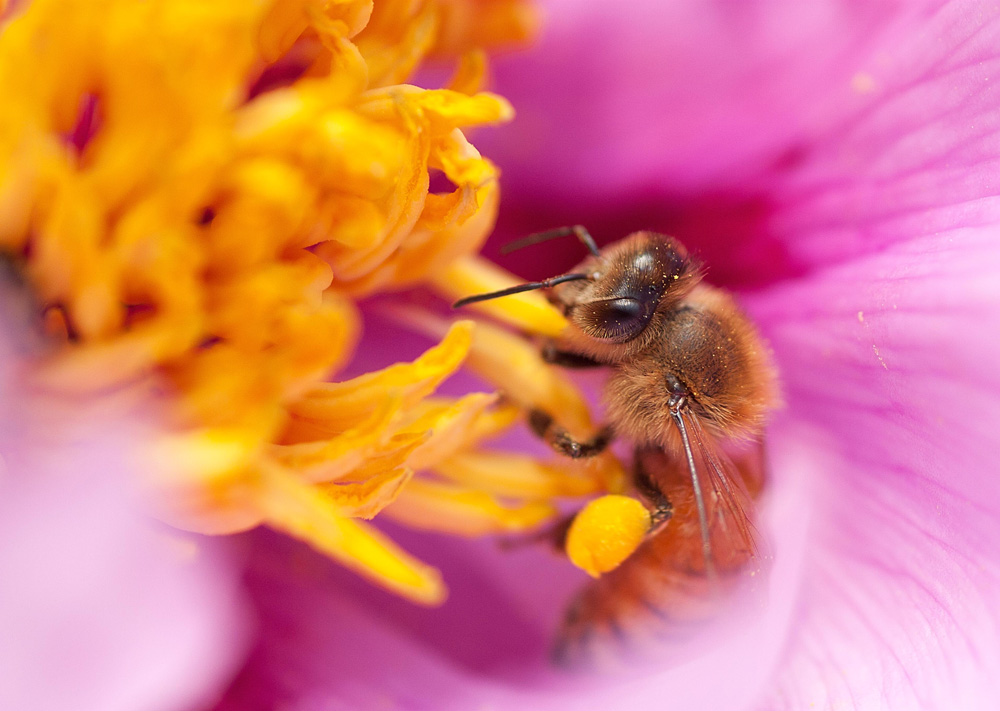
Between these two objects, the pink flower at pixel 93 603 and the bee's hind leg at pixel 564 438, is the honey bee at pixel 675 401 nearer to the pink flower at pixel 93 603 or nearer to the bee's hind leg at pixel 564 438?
the bee's hind leg at pixel 564 438

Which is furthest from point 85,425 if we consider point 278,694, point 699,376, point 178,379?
point 699,376

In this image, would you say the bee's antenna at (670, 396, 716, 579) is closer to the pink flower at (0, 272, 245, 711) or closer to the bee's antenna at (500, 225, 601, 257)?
the bee's antenna at (500, 225, 601, 257)

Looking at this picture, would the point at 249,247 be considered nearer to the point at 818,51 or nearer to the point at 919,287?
the point at 919,287

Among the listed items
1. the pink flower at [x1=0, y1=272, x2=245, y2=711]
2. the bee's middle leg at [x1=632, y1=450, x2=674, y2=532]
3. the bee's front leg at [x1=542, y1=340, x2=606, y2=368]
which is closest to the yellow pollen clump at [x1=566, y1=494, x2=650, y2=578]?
the bee's middle leg at [x1=632, y1=450, x2=674, y2=532]

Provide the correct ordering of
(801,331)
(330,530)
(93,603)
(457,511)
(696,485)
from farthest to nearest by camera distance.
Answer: (801,331) → (457,511) → (696,485) → (330,530) → (93,603)

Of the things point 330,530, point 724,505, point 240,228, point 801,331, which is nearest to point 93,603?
point 330,530

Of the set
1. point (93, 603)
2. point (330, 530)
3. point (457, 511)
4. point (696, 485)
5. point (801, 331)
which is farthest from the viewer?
point (801, 331)

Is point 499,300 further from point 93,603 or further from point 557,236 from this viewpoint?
point 93,603

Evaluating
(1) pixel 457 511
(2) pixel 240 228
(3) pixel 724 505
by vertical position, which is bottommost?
(1) pixel 457 511
